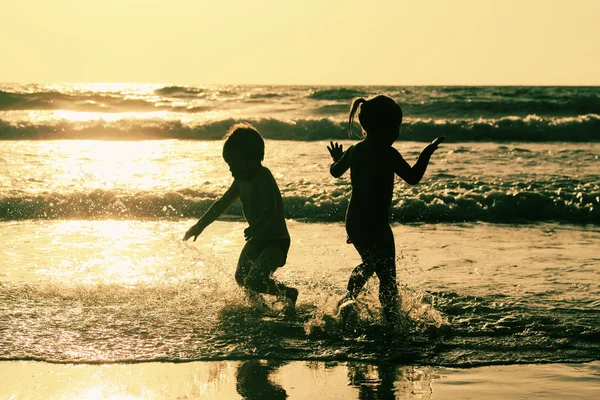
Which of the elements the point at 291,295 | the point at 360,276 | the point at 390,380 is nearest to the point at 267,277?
the point at 291,295

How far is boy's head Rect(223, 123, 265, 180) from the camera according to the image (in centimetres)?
528

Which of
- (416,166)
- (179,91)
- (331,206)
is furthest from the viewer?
(179,91)

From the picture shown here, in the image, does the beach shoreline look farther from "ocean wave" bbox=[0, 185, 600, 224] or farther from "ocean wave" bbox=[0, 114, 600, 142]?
"ocean wave" bbox=[0, 114, 600, 142]

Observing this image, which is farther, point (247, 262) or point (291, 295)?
point (247, 262)

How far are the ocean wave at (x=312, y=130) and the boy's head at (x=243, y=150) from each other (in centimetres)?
1690

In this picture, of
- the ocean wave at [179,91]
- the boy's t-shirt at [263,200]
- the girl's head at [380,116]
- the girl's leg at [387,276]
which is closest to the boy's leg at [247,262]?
the boy's t-shirt at [263,200]

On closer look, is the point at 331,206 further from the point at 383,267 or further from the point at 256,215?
the point at 383,267

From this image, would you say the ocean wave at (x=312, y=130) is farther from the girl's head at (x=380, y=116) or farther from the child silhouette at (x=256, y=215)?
the girl's head at (x=380, y=116)

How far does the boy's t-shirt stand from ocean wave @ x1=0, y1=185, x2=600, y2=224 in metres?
4.56

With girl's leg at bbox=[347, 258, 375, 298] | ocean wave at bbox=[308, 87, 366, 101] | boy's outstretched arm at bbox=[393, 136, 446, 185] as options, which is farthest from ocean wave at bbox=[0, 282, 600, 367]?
ocean wave at bbox=[308, 87, 366, 101]

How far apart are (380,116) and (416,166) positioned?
421 mm

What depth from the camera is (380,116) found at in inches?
193

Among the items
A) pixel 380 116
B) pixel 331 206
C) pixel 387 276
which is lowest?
pixel 331 206

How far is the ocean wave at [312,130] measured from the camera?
22.8 metres
